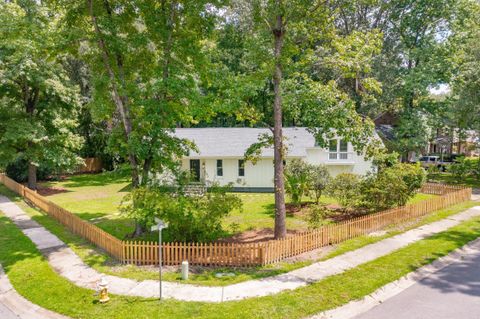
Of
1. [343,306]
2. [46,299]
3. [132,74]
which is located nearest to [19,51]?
[132,74]

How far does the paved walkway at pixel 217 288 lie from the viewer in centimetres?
1069

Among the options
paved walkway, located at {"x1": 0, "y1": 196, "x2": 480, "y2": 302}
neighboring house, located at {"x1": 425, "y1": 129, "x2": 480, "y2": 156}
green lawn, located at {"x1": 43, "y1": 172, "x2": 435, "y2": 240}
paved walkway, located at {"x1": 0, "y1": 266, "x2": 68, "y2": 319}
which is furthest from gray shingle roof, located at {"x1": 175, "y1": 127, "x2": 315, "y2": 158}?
neighboring house, located at {"x1": 425, "y1": 129, "x2": 480, "y2": 156}

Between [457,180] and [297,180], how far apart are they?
2270cm

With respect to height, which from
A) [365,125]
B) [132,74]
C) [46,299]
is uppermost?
[132,74]

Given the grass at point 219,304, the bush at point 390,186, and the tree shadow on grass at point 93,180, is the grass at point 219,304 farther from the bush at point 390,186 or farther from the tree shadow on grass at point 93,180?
the tree shadow on grass at point 93,180

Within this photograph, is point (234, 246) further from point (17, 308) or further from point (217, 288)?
point (17, 308)

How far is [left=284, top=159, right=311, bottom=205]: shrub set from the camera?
71.2ft

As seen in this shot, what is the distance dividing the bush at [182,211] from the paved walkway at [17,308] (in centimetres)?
421

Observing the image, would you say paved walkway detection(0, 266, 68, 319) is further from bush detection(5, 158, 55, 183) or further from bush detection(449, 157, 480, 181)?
bush detection(449, 157, 480, 181)

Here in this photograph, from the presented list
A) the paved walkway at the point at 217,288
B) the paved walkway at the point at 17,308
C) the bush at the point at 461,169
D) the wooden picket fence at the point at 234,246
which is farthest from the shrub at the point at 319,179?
the bush at the point at 461,169

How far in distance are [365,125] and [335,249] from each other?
5.45 m

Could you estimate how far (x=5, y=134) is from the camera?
25.8 metres

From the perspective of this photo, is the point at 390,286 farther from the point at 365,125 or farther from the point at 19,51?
the point at 19,51

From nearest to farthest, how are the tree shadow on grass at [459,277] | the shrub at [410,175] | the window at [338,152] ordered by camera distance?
the tree shadow on grass at [459,277] < the shrub at [410,175] < the window at [338,152]
